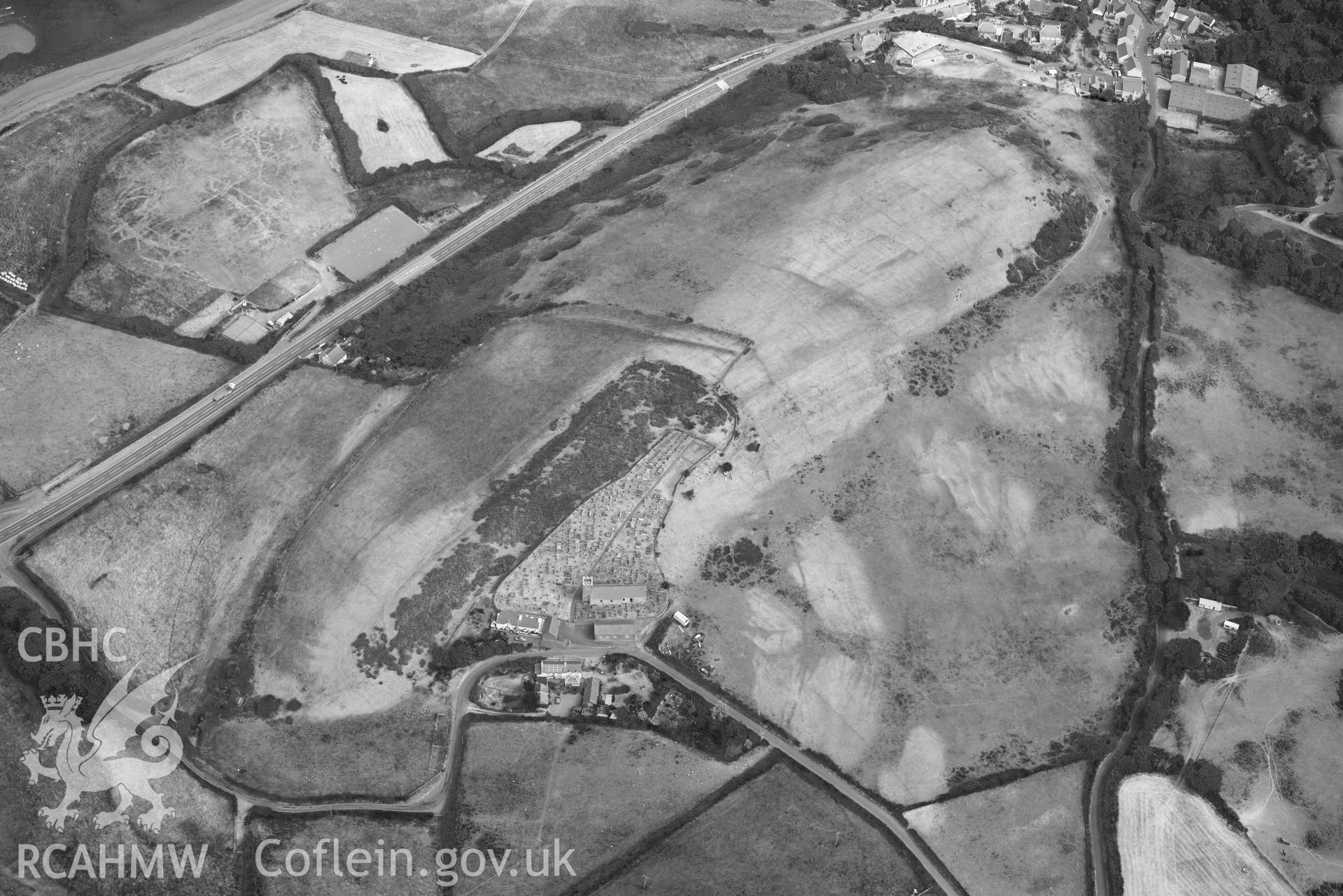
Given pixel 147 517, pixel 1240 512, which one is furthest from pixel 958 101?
pixel 147 517

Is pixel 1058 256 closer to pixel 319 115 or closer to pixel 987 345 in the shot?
pixel 987 345

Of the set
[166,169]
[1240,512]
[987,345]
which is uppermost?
[166,169]

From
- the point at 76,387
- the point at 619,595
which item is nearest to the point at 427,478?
the point at 619,595

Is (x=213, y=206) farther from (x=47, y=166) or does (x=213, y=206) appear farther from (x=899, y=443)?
(x=899, y=443)

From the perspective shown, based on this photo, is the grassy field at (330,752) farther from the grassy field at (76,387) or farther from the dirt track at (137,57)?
the dirt track at (137,57)

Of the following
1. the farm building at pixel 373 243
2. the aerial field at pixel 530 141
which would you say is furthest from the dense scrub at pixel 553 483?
the aerial field at pixel 530 141

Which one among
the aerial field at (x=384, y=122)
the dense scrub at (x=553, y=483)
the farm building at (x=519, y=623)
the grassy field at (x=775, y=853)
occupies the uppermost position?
the aerial field at (x=384, y=122)
